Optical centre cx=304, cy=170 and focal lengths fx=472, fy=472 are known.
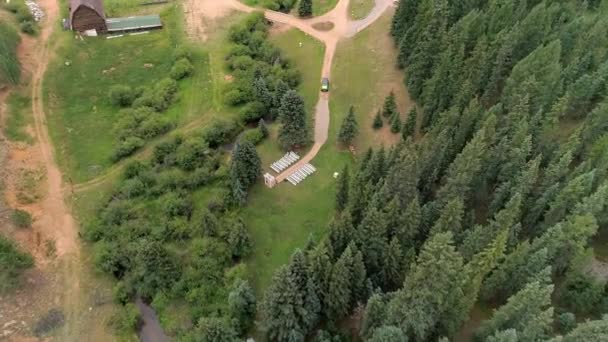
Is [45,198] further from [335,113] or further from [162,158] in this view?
[335,113]

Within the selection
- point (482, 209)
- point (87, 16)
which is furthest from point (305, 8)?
point (482, 209)

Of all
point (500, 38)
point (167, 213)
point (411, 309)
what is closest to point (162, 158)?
point (167, 213)

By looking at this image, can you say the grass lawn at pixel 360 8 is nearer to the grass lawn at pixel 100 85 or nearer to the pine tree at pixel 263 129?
the grass lawn at pixel 100 85

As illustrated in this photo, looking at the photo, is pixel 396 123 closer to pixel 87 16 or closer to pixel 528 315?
pixel 528 315

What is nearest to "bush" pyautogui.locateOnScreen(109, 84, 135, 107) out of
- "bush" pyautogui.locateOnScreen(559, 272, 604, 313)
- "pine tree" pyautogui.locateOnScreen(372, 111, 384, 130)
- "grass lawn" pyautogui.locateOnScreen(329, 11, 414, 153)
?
"grass lawn" pyautogui.locateOnScreen(329, 11, 414, 153)

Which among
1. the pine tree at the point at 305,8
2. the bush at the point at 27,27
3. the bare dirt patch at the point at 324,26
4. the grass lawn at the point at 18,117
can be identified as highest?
the pine tree at the point at 305,8

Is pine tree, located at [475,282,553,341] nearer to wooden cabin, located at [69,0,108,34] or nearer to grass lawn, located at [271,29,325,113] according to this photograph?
grass lawn, located at [271,29,325,113]

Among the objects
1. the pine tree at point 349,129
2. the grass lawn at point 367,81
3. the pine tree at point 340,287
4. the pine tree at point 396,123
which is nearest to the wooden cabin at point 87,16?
the grass lawn at point 367,81
